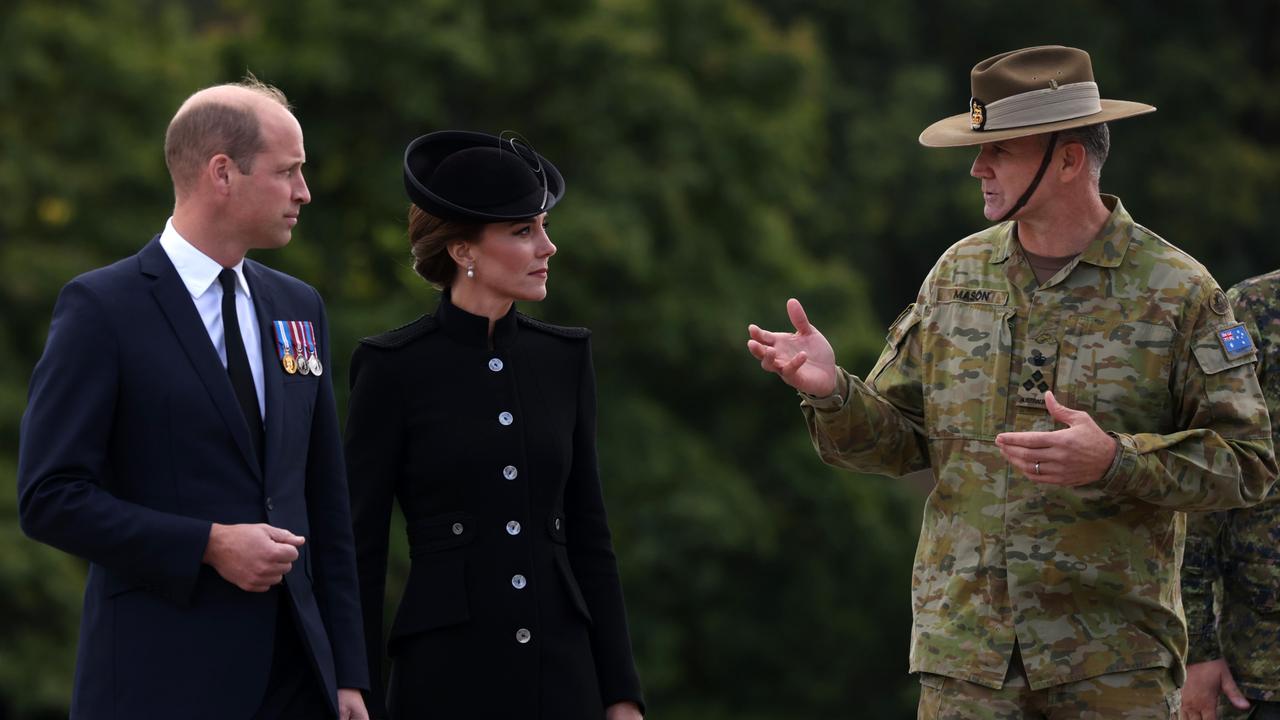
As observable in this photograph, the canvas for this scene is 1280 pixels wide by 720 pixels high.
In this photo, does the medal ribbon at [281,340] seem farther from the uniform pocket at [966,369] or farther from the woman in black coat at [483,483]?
the uniform pocket at [966,369]

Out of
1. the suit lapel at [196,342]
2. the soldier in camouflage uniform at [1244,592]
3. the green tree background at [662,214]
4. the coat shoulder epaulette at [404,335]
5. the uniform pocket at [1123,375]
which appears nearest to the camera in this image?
the suit lapel at [196,342]

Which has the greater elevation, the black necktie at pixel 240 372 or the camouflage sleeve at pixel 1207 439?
the black necktie at pixel 240 372

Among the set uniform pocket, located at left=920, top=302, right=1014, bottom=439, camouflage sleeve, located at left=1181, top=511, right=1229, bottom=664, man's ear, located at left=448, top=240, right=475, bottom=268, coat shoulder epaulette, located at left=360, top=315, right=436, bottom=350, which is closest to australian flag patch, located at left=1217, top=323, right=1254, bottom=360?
uniform pocket, located at left=920, top=302, right=1014, bottom=439

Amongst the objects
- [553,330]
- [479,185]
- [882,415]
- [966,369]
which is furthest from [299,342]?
[966,369]

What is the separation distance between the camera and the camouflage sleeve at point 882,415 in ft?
16.7

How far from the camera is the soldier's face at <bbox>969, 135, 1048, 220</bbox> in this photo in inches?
197

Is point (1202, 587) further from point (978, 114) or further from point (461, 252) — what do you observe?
point (461, 252)

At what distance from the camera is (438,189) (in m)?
5.10

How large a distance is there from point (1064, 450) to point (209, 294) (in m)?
2.07

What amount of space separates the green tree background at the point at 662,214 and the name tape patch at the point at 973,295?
10.7 m

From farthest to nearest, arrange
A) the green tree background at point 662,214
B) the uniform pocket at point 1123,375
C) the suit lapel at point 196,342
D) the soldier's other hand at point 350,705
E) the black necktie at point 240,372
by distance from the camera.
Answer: the green tree background at point 662,214
the uniform pocket at point 1123,375
the soldier's other hand at point 350,705
the black necktie at point 240,372
the suit lapel at point 196,342

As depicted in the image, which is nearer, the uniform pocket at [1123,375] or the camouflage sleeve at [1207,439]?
the camouflage sleeve at [1207,439]

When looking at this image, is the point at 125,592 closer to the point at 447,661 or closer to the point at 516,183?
the point at 447,661

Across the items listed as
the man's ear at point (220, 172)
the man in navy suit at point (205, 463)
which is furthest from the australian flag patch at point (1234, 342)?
the man's ear at point (220, 172)
